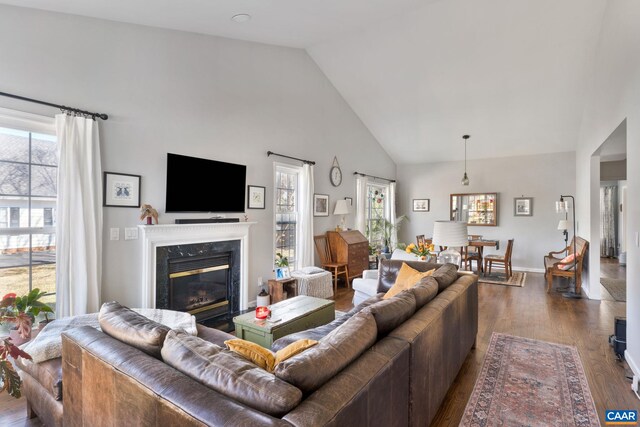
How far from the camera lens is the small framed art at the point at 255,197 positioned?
188 inches

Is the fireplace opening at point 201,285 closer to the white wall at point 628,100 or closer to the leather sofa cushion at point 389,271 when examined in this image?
the leather sofa cushion at point 389,271

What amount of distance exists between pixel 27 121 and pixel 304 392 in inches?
127

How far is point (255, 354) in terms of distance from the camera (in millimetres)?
1524

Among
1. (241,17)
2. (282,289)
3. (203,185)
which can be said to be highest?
(241,17)

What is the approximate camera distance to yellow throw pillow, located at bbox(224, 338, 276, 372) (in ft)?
4.93

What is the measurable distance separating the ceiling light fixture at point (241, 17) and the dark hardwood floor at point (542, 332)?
3873 mm

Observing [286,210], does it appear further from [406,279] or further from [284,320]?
[284,320]

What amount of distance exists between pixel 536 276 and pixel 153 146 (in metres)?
7.62

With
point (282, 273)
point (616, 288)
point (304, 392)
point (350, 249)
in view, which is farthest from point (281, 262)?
point (616, 288)

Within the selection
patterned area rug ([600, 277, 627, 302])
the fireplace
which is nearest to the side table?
the fireplace

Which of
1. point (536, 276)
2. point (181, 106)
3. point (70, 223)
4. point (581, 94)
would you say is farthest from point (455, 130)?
point (70, 223)

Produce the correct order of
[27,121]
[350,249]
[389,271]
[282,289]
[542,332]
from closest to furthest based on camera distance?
[27,121] → [542,332] → [389,271] → [282,289] → [350,249]

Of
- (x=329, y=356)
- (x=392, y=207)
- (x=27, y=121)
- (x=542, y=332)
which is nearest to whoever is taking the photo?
(x=329, y=356)

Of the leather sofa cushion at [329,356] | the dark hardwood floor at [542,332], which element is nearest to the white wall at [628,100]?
the dark hardwood floor at [542,332]
